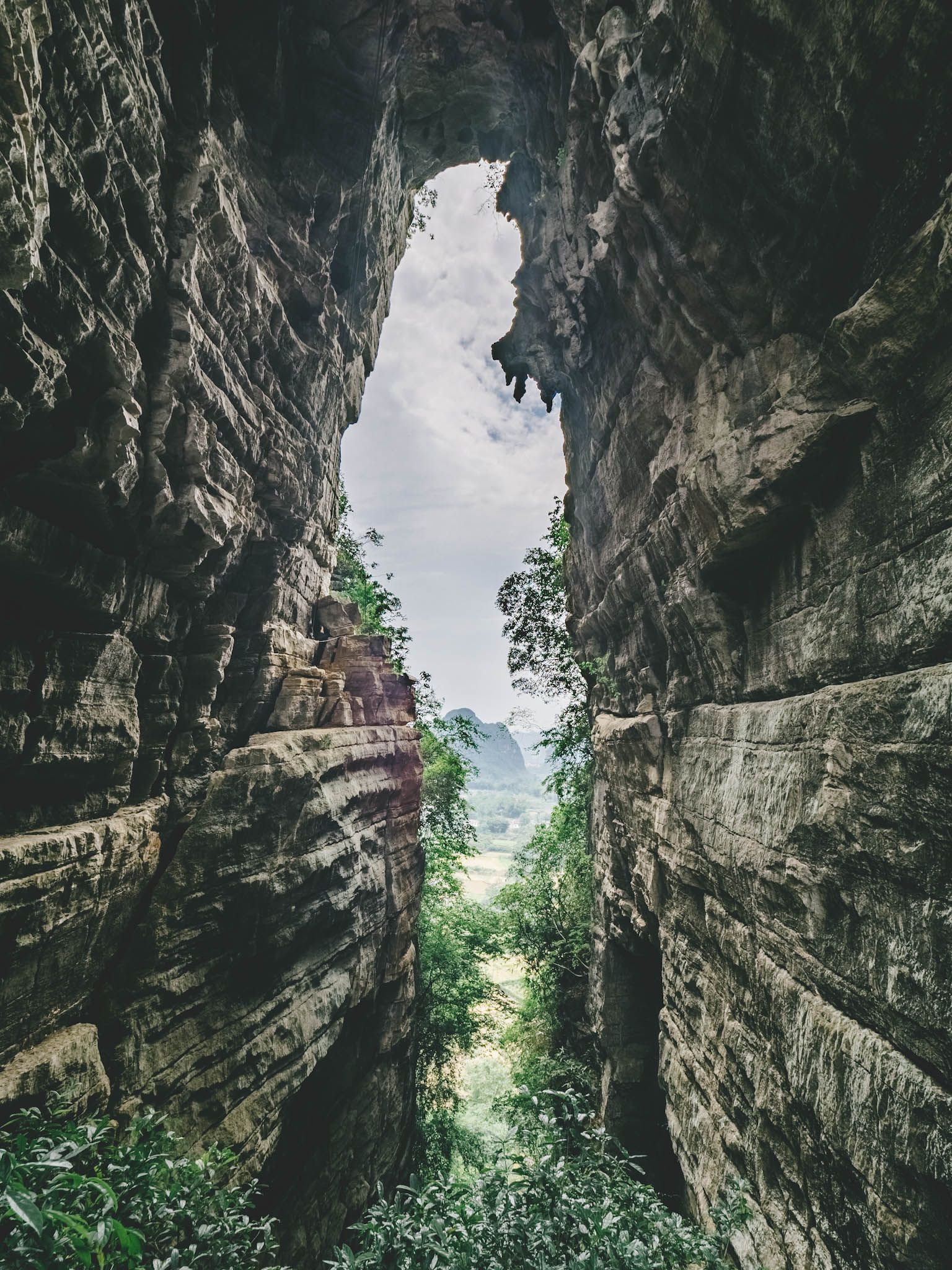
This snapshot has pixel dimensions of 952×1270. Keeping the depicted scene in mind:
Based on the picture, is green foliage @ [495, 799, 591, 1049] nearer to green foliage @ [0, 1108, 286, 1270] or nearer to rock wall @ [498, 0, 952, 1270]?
rock wall @ [498, 0, 952, 1270]

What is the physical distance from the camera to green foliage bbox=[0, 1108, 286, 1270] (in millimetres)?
2699

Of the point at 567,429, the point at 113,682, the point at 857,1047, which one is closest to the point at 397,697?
the point at 113,682

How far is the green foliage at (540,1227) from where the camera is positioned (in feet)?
12.1

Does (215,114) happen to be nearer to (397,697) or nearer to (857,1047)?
(397,697)

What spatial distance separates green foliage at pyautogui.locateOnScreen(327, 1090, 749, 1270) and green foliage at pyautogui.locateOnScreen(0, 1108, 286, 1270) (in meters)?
1.02

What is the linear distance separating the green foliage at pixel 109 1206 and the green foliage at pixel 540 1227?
40.2 inches

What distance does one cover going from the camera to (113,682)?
6.52 m

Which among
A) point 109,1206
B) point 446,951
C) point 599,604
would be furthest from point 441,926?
point 109,1206

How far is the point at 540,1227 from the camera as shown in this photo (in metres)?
3.85

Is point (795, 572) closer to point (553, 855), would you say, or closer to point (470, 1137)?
point (553, 855)

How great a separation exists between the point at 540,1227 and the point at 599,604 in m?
10.1

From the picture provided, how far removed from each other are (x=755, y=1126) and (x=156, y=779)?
28.0 ft

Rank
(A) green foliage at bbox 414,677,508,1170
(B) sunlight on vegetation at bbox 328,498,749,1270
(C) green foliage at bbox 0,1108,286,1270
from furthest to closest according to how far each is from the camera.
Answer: (A) green foliage at bbox 414,677,508,1170, (B) sunlight on vegetation at bbox 328,498,749,1270, (C) green foliage at bbox 0,1108,286,1270

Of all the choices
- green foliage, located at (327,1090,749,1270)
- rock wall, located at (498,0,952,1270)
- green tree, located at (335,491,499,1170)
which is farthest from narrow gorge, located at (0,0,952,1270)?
green tree, located at (335,491,499,1170)
